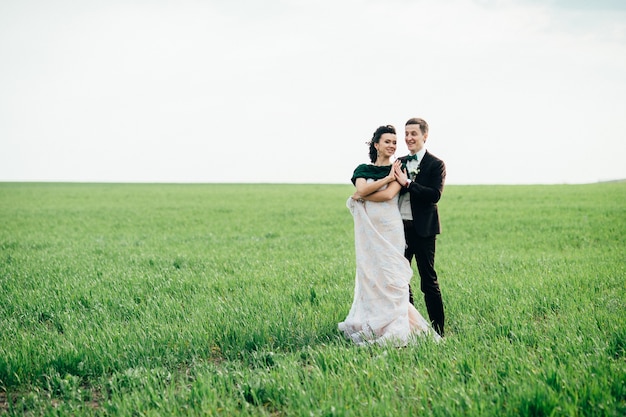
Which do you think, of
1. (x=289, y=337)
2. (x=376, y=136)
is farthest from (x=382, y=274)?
(x=376, y=136)

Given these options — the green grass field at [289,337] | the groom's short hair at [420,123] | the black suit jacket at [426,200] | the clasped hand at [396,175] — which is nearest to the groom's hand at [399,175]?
the clasped hand at [396,175]

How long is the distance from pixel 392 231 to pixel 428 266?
0.68 meters

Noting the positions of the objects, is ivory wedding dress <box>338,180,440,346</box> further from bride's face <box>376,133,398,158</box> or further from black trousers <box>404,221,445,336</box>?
bride's face <box>376,133,398,158</box>

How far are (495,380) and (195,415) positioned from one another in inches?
109

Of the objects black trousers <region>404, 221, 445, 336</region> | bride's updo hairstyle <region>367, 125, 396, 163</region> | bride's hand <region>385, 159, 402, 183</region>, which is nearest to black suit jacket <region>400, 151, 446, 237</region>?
black trousers <region>404, 221, 445, 336</region>

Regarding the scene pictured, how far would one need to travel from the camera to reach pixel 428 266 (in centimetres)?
621

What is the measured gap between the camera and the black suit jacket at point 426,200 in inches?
239

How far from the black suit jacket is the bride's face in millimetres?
472

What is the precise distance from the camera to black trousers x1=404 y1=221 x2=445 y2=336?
6.20 metres

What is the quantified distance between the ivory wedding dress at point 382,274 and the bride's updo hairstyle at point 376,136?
0.61m

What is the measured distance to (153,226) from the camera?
23203 millimetres


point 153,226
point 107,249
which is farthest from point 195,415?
A: point 153,226

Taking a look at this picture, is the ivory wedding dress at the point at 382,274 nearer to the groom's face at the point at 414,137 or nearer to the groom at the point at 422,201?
the groom at the point at 422,201

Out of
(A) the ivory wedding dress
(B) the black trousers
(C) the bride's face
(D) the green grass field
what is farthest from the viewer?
(B) the black trousers
